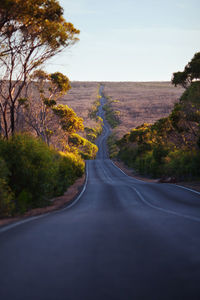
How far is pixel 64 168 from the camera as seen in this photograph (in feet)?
89.8

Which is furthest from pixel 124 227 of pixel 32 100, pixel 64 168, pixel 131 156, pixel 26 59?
pixel 131 156

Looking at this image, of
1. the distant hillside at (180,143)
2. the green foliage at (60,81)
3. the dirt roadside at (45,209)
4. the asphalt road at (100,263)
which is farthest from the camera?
the green foliage at (60,81)

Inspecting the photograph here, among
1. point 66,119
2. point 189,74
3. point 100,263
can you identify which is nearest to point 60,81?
point 66,119

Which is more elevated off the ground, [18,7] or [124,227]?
[18,7]

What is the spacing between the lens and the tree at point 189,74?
3212 centimetres

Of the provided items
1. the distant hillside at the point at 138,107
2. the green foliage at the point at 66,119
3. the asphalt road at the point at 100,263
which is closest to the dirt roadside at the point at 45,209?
the asphalt road at the point at 100,263

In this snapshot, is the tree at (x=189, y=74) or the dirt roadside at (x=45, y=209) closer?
the dirt roadside at (x=45, y=209)

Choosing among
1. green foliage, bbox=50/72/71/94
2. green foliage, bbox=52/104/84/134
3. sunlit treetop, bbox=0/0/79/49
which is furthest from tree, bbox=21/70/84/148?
sunlit treetop, bbox=0/0/79/49

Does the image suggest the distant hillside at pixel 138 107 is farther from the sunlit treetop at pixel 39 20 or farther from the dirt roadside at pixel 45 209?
the dirt roadside at pixel 45 209

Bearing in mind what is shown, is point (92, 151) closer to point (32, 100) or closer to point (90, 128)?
point (90, 128)

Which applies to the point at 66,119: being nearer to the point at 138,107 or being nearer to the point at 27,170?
the point at 27,170

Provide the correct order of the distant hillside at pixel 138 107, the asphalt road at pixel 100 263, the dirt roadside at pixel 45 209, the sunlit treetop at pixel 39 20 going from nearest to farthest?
the asphalt road at pixel 100 263 < the dirt roadside at pixel 45 209 < the sunlit treetop at pixel 39 20 < the distant hillside at pixel 138 107

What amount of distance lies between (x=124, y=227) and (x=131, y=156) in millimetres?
54833

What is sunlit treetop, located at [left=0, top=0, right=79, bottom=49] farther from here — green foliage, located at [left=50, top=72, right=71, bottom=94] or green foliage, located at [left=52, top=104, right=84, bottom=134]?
green foliage, located at [left=52, top=104, right=84, bottom=134]
